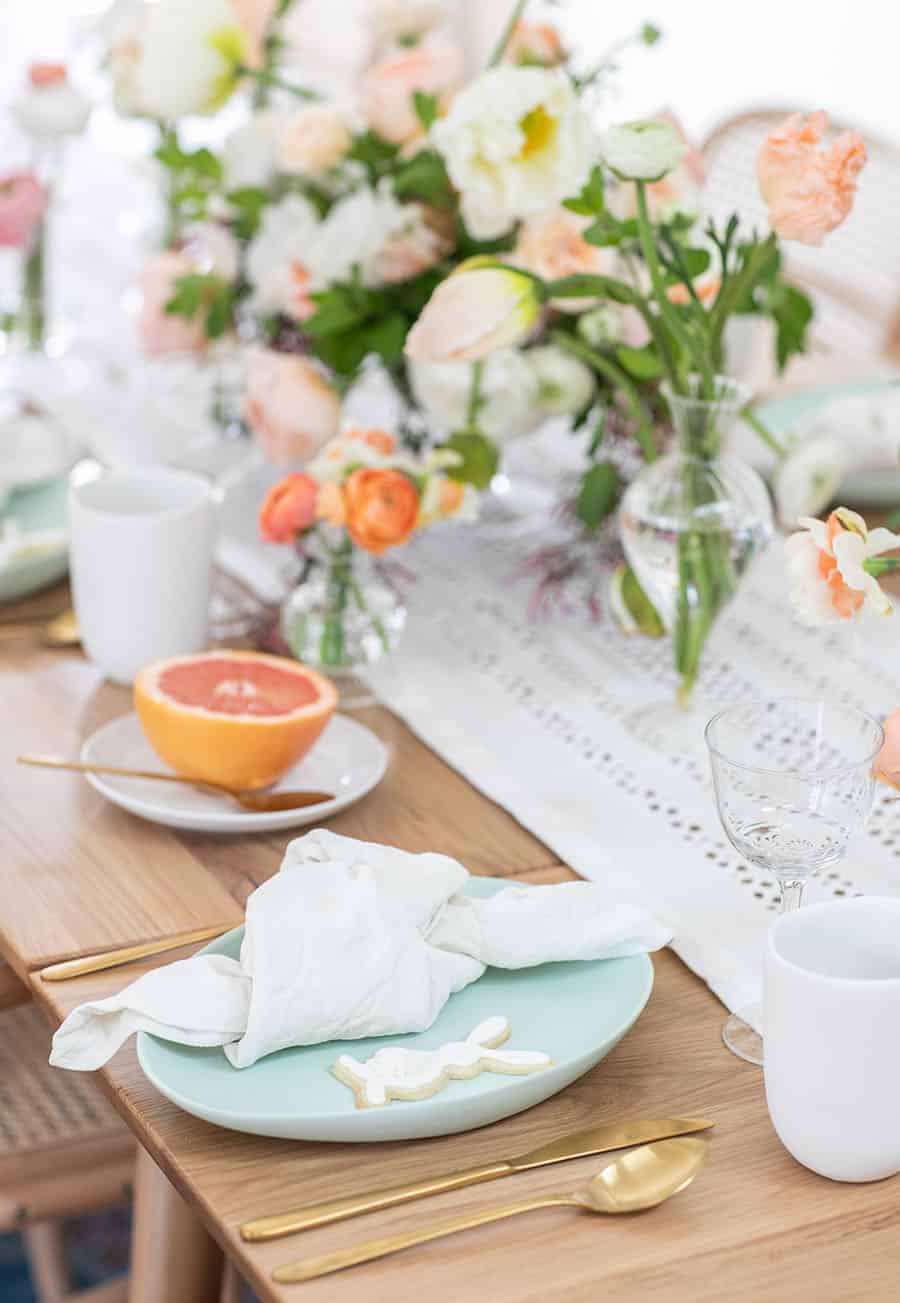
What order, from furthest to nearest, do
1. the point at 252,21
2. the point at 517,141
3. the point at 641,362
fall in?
the point at 252,21
the point at 641,362
the point at 517,141

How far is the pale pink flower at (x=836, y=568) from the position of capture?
2.97 ft

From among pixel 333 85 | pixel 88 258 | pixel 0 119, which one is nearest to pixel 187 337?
pixel 333 85

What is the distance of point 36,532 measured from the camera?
5.26 feet

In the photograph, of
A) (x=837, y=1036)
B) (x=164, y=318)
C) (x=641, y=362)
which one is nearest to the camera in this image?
(x=837, y=1036)

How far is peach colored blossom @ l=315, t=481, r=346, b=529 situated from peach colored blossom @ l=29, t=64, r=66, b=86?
35.1 inches

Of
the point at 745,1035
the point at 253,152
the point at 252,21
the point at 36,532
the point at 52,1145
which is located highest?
the point at 252,21

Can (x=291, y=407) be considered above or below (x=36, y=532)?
above

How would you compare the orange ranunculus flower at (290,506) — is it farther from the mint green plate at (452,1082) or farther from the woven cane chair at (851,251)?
the woven cane chair at (851,251)

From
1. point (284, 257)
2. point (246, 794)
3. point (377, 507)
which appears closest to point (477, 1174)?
point (246, 794)

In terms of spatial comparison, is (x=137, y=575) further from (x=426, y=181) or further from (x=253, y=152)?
(x=253, y=152)

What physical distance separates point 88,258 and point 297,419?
9.34 ft

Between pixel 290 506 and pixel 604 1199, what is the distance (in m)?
0.64

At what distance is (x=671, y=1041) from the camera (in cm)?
89

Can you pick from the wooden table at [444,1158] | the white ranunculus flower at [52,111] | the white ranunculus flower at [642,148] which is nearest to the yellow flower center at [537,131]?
the white ranunculus flower at [642,148]
